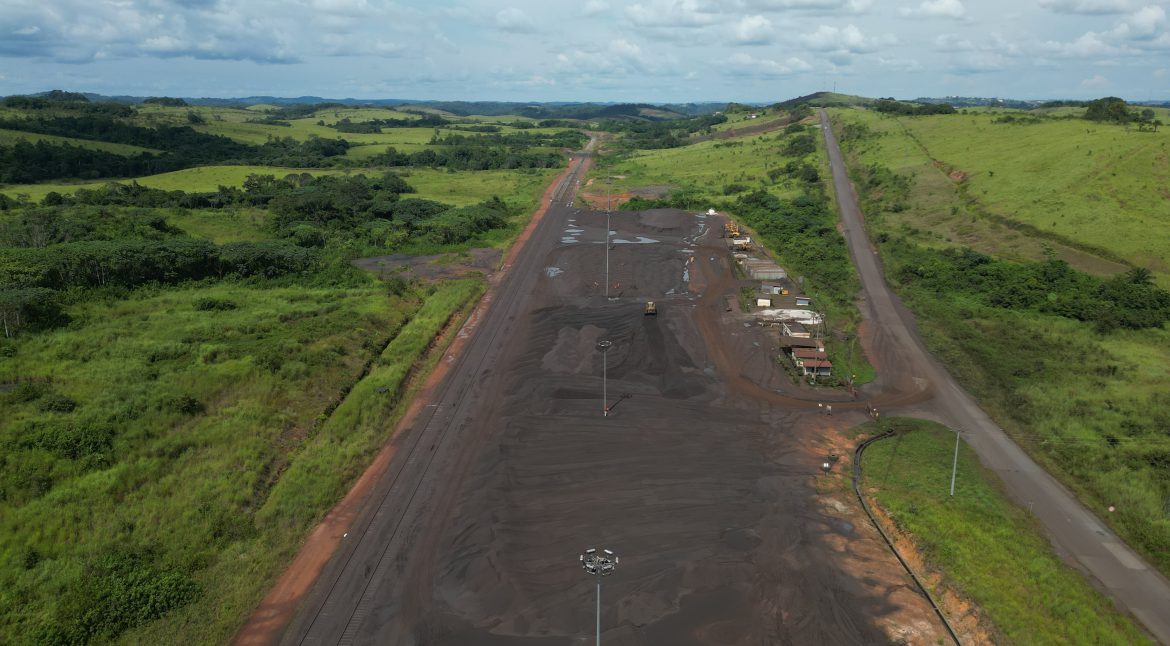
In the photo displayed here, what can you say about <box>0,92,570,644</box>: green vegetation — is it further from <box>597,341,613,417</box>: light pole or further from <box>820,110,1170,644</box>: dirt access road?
<box>820,110,1170,644</box>: dirt access road

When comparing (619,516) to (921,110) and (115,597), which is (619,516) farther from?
(921,110)

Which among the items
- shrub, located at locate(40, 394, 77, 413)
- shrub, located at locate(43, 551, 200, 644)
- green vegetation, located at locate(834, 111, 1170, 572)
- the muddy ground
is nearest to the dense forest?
shrub, located at locate(40, 394, 77, 413)

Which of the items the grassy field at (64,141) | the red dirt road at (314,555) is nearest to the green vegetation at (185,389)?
the red dirt road at (314,555)

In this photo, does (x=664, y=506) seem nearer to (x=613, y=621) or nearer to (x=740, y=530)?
(x=740, y=530)

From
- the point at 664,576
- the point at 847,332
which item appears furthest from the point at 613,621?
the point at 847,332

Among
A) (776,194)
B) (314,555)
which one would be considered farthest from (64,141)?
(314,555)
